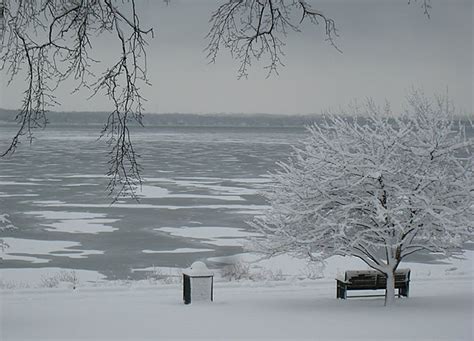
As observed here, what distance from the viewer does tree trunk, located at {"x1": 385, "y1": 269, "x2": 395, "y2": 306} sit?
8695mm

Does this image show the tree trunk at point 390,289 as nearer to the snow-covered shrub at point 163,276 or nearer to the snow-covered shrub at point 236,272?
the snow-covered shrub at point 163,276

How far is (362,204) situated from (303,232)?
2.96 ft

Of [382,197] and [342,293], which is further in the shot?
[342,293]

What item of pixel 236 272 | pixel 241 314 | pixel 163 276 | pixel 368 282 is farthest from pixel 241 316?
pixel 236 272

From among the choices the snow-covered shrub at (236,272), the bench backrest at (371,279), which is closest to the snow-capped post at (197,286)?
the bench backrest at (371,279)

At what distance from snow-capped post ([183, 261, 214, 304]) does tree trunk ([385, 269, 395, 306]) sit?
216 cm

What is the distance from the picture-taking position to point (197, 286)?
904cm

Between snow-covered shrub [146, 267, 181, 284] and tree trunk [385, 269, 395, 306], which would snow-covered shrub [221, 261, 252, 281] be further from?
tree trunk [385, 269, 395, 306]

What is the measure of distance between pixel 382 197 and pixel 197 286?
2.56 m

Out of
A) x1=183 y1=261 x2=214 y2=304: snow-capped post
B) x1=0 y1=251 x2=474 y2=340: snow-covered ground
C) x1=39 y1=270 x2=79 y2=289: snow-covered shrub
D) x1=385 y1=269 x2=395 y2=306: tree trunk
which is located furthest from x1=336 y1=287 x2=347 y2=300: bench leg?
x1=39 y1=270 x2=79 y2=289: snow-covered shrub

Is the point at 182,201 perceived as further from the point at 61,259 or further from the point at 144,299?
the point at 144,299

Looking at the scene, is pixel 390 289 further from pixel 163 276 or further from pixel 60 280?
pixel 60 280

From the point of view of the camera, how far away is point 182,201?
2661 centimetres

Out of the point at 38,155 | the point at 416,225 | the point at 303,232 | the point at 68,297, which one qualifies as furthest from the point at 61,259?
the point at 38,155
